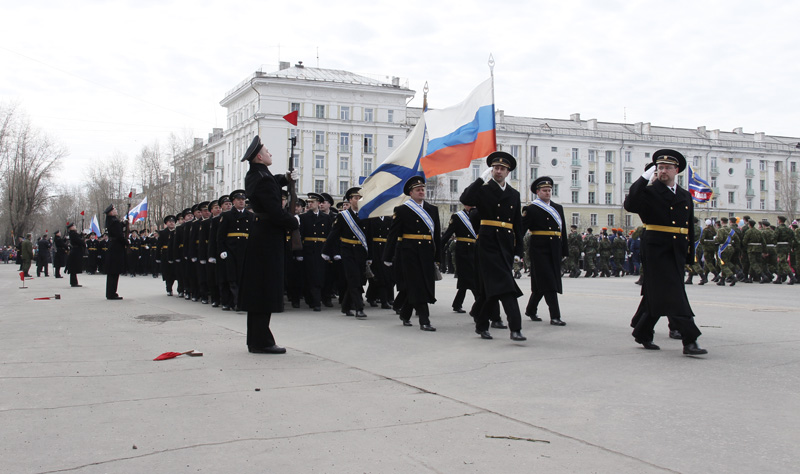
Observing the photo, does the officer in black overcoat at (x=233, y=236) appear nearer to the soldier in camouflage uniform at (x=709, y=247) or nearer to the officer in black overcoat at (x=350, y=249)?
the officer in black overcoat at (x=350, y=249)

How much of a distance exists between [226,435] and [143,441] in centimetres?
47

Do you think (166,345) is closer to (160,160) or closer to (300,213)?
(300,213)

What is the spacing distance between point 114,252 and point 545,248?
10539 mm

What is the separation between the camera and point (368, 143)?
77312mm

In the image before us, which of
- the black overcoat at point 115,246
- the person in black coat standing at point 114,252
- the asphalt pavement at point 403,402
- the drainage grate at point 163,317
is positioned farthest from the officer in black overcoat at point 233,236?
the black overcoat at point 115,246

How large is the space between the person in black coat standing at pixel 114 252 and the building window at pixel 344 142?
2401 inches

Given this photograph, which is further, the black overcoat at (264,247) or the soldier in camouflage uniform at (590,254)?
the soldier in camouflage uniform at (590,254)

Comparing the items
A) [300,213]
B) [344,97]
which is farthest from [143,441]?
[344,97]

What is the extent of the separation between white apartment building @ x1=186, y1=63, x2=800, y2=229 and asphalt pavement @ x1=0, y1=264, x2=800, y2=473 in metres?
62.4

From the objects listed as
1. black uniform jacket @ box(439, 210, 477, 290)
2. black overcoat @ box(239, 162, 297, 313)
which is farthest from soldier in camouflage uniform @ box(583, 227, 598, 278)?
black overcoat @ box(239, 162, 297, 313)

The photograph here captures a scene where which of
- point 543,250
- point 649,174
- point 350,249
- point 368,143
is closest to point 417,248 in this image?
point 543,250

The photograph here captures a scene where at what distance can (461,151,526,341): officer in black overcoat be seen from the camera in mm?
8172

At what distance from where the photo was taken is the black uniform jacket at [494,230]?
818cm

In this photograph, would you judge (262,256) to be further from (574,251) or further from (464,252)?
(574,251)
